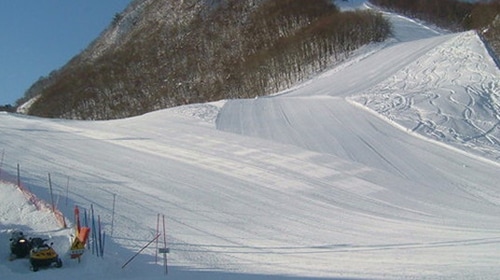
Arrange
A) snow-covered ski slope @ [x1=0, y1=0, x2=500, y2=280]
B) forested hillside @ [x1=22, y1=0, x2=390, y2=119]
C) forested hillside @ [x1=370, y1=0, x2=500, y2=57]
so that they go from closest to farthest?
snow-covered ski slope @ [x1=0, y1=0, x2=500, y2=280]
forested hillside @ [x1=370, y1=0, x2=500, y2=57]
forested hillside @ [x1=22, y1=0, x2=390, y2=119]

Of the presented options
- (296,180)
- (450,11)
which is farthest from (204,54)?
(296,180)

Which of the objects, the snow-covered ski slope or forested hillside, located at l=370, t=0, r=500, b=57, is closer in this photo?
the snow-covered ski slope

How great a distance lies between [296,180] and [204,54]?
62904 mm

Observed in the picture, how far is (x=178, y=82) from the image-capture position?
74062 millimetres

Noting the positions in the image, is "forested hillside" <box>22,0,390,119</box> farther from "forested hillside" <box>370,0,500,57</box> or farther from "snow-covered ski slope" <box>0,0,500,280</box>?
"snow-covered ski slope" <box>0,0,500,280</box>

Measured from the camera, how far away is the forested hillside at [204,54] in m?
55.7

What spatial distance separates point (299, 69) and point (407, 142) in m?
31.5

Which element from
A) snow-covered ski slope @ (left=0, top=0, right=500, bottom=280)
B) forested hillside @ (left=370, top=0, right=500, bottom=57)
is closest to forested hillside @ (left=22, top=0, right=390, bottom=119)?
forested hillside @ (left=370, top=0, right=500, bottom=57)

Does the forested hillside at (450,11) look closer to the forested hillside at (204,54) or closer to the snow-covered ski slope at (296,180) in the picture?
the forested hillside at (204,54)

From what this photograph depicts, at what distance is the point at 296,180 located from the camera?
19516 mm

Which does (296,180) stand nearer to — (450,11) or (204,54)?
(450,11)

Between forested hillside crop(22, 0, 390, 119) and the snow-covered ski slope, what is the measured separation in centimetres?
2039

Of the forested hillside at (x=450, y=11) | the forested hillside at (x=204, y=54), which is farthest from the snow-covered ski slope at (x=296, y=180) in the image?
the forested hillside at (x=450, y=11)

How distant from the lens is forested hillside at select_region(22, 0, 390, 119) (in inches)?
2191
